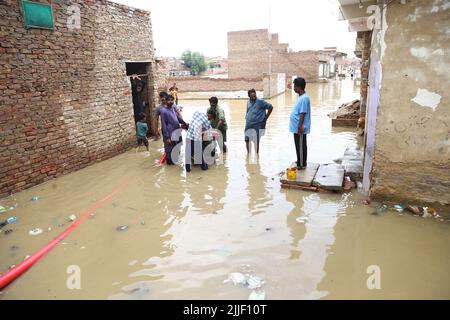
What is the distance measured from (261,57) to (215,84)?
12706 mm

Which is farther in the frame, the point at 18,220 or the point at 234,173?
the point at 234,173

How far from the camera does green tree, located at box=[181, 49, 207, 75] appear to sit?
1892 inches

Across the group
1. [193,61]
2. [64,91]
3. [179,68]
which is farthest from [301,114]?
[179,68]

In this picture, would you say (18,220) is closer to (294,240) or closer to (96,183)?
(96,183)

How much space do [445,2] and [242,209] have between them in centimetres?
394

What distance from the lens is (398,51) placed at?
4.46 m

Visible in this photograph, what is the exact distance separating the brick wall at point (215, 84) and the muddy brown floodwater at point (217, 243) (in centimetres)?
1909

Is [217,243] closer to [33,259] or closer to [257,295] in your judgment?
[257,295]

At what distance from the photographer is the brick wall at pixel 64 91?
19.3 feet

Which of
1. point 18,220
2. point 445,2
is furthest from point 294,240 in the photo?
point 18,220

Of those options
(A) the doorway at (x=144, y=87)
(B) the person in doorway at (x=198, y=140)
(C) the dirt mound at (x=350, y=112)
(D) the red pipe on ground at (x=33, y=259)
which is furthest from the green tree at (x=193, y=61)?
(D) the red pipe on ground at (x=33, y=259)

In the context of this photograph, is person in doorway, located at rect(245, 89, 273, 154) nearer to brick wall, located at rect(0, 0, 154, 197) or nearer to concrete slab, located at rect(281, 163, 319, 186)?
concrete slab, located at rect(281, 163, 319, 186)

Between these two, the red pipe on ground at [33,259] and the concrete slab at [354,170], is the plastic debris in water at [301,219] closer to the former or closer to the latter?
the concrete slab at [354,170]
